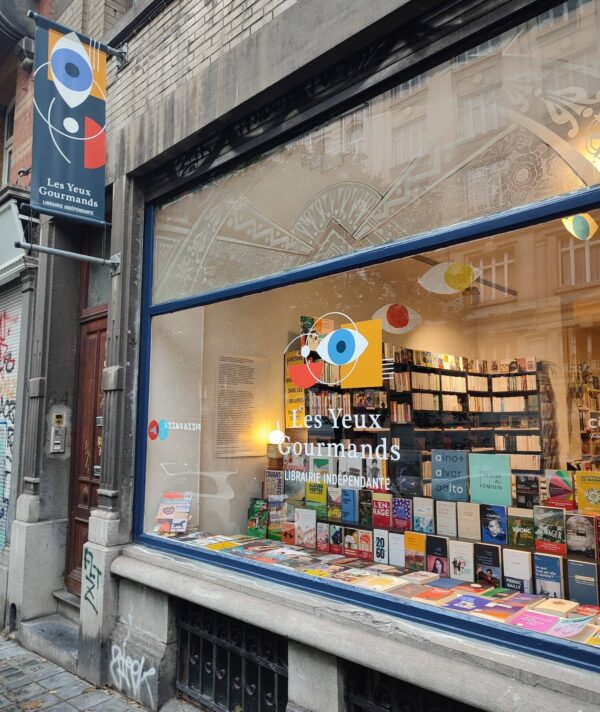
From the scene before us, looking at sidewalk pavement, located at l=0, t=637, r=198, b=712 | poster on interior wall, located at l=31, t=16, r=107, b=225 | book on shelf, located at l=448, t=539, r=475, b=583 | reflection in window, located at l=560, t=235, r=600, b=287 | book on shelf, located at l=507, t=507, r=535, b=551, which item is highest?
poster on interior wall, located at l=31, t=16, r=107, b=225

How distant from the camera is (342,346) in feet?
14.6

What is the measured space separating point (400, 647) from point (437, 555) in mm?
1172

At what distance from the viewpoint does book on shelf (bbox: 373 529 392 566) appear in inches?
173

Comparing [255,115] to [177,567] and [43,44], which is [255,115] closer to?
[43,44]

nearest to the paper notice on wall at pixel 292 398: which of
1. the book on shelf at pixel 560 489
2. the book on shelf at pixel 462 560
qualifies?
the book on shelf at pixel 462 560

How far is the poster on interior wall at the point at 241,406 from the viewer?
555cm

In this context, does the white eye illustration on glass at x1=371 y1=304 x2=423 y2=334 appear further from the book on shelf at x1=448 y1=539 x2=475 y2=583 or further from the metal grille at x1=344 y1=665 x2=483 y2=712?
the metal grille at x1=344 y1=665 x2=483 y2=712

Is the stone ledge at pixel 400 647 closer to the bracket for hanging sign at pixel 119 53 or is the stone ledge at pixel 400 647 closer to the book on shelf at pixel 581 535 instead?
the book on shelf at pixel 581 535

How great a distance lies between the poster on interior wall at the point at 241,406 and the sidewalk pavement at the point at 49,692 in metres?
2.14

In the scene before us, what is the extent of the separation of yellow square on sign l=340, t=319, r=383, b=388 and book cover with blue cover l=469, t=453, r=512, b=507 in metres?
0.95

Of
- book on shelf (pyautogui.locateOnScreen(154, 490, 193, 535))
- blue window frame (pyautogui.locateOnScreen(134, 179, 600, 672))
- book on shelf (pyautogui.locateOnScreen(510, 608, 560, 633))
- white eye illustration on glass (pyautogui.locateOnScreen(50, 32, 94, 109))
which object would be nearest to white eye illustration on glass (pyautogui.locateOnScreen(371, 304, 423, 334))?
blue window frame (pyautogui.locateOnScreen(134, 179, 600, 672))

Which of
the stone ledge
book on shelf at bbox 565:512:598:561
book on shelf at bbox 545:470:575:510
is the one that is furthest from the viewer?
book on shelf at bbox 545:470:575:510

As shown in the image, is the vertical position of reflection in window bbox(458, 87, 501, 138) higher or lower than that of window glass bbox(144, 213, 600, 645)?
higher

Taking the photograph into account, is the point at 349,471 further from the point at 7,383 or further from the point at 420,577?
the point at 7,383
